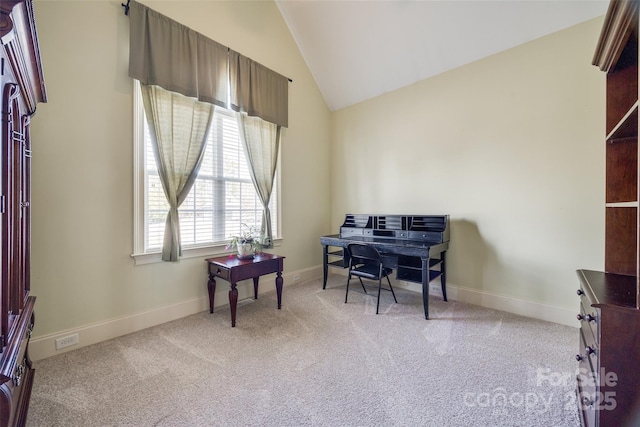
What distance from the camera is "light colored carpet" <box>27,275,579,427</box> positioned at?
1.50m

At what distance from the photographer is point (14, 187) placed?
4.06 feet

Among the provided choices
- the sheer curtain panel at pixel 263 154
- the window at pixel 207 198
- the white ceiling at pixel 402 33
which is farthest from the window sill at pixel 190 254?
the white ceiling at pixel 402 33

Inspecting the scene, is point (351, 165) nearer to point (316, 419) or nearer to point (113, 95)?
point (113, 95)

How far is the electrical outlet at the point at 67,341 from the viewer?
2.10 meters

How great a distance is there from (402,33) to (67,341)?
15.0ft

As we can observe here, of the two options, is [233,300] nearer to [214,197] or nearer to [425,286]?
[214,197]

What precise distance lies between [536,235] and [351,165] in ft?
8.40

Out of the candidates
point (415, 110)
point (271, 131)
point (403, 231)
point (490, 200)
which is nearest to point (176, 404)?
point (403, 231)

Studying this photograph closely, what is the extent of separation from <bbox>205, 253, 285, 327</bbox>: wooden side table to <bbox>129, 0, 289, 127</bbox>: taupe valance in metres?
1.78

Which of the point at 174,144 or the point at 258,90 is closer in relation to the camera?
the point at 174,144

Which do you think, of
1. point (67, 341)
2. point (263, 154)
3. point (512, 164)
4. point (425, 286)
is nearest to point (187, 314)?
point (67, 341)

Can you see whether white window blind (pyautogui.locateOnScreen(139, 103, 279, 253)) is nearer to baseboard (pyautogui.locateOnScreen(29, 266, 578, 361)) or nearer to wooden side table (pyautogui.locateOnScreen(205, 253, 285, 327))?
wooden side table (pyautogui.locateOnScreen(205, 253, 285, 327))

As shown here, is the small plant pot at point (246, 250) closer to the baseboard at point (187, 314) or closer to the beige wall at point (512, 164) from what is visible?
the baseboard at point (187, 314)

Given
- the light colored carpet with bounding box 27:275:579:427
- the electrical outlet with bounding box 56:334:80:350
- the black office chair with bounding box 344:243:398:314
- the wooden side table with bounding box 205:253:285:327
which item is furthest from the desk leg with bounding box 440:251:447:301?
the electrical outlet with bounding box 56:334:80:350
